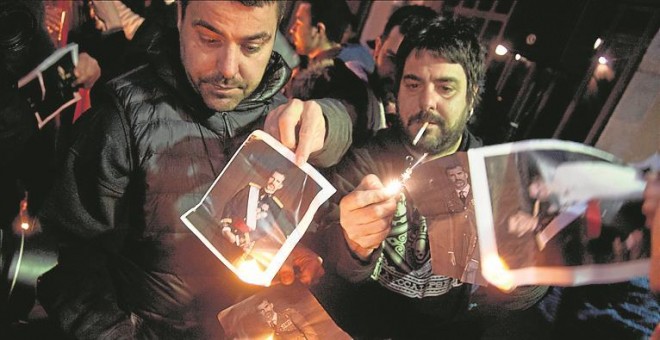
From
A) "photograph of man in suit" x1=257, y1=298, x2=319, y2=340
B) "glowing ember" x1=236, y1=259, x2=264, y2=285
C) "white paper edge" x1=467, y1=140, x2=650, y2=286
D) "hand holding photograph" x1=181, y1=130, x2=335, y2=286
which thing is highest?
"white paper edge" x1=467, y1=140, x2=650, y2=286

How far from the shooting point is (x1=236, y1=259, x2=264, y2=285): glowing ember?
4.94ft

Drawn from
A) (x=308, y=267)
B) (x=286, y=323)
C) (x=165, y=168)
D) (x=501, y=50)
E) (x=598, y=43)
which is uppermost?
(x=598, y=43)

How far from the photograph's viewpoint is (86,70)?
3.31m

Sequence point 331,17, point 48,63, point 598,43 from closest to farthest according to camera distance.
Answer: point 48,63, point 598,43, point 331,17

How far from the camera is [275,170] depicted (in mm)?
1553

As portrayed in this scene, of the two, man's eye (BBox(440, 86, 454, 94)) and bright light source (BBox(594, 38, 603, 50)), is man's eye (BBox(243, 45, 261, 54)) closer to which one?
man's eye (BBox(440, 86, 454, 94))

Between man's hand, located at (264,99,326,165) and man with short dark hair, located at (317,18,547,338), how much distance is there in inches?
9.7

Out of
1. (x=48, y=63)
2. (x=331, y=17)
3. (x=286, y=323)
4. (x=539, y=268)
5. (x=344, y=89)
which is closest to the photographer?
(x=539, y=268)

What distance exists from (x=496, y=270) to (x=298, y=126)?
0.88m

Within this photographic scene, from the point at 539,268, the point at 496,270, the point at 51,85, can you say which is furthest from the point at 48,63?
the point at 539,268

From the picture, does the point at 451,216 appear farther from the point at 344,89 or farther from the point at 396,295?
the point at 344,89

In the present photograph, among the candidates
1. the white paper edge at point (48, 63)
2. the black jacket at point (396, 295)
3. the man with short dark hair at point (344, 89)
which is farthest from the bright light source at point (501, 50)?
the white paper edge at point (48, 63)

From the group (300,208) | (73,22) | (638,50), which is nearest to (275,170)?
(300,208)

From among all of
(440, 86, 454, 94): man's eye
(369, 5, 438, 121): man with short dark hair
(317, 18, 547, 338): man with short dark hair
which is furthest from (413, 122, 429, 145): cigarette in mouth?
(369, 5, 438, 121): man with short dark hair
